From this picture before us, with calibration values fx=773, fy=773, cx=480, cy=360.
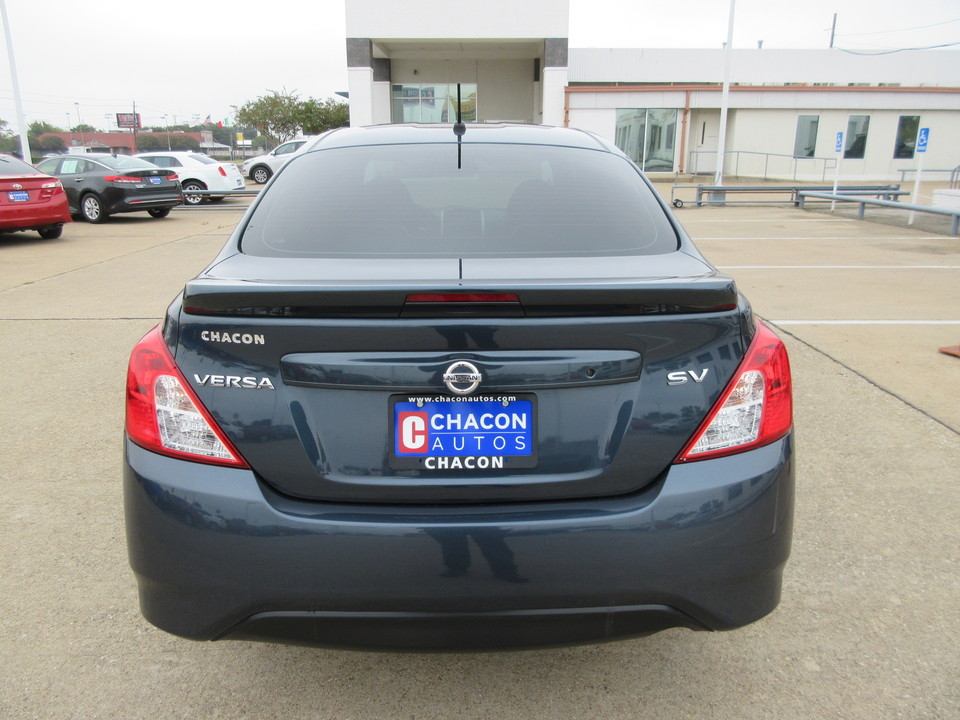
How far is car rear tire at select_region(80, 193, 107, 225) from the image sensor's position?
16500 mm

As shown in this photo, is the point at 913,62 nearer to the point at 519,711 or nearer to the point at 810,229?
the point at 810,229

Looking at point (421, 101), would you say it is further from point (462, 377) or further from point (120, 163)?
point (462, 377)

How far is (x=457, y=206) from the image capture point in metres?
2.54

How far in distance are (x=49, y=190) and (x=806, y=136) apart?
1143 inches

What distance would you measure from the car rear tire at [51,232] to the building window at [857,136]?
30.1 metres

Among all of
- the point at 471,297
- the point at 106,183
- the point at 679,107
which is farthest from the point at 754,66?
the point at 471,297

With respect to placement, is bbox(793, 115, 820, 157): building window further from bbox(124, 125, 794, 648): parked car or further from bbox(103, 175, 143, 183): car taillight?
bbox(124, 125, 794, 648): parked car

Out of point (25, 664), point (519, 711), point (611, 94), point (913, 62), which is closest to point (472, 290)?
point (519, 711)

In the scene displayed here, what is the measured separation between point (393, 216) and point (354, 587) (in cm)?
118

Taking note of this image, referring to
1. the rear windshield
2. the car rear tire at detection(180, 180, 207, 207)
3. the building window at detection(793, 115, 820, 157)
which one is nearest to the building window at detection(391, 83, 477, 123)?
the building window at detection(793, 115, 820, 157)

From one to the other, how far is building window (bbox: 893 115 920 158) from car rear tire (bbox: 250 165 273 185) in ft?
84.2

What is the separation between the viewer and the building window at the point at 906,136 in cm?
3225

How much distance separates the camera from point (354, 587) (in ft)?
5.84

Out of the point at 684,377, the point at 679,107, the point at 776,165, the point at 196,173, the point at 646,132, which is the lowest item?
the point at 776,165
